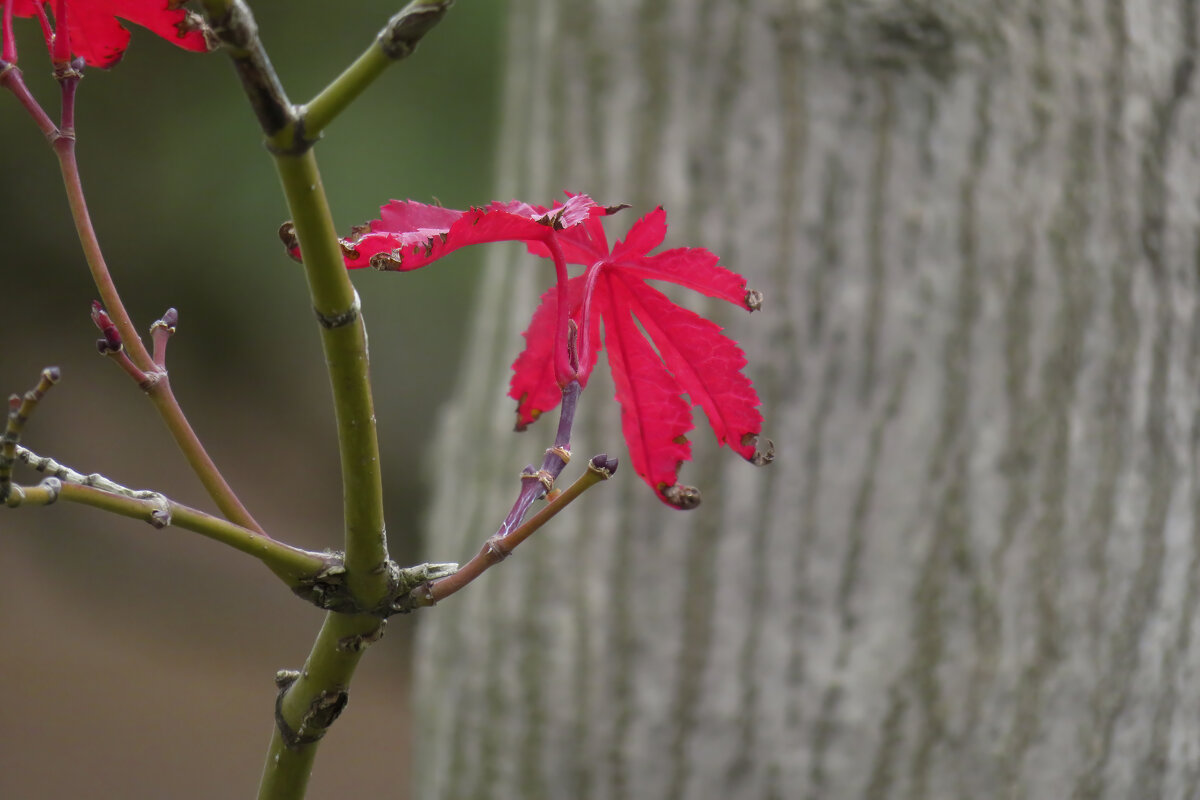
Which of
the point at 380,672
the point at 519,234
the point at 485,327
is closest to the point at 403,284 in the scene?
the point at 380,672

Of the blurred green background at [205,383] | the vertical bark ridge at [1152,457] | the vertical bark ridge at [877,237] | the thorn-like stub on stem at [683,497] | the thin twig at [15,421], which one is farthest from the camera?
the blurred green background at [205,383]

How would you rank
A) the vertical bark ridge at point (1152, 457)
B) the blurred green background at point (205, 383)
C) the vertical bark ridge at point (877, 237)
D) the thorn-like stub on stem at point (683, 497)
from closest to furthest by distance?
the thorn-like stub on stem at point (683, 497) → the vertical bark ridge at point (1152, 457) → the vertical bark ridge at point (877, 237) → the blurred green background at point (205, 383)

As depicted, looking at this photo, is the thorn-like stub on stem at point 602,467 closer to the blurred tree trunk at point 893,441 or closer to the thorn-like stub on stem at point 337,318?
the thorn-like stub on stem at point 337,318

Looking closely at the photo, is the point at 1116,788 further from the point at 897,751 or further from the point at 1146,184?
the point at 1146,184

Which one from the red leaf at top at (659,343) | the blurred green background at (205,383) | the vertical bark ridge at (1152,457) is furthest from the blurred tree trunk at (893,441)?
the blurred green background at (205,383)

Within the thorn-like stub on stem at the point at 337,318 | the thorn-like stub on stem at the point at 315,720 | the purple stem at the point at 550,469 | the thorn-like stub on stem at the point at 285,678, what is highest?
the thorn-like stub on stem at the point at 337,318

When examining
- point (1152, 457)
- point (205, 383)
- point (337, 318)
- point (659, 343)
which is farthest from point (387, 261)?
point (205, 383)

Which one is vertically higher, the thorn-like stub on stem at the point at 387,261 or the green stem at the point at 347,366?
the thorn-like stub on stem at the point at 387,261
